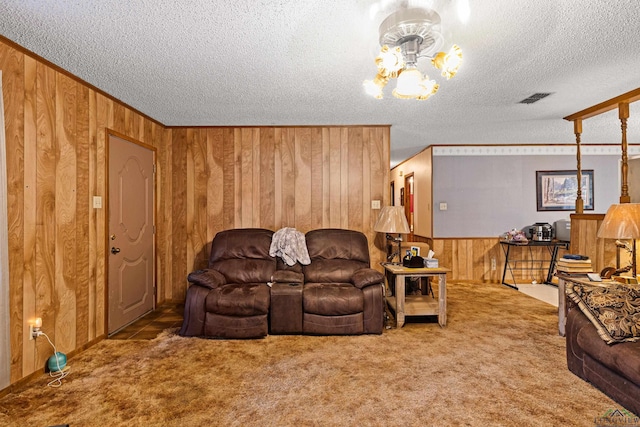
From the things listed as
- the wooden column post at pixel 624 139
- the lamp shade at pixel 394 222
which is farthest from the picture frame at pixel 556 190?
the lamp shade at pixel 394 222

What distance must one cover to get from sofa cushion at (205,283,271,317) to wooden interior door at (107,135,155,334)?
1.05 m

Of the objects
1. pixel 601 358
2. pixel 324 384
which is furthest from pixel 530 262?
pixel 324 384

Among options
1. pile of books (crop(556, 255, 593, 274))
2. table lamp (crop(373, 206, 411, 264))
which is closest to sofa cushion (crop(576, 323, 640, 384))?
pile of books (crop(556, 255, 593, 274))

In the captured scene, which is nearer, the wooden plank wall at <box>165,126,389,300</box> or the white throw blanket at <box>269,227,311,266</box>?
the white throw blanket at <box>269,227,311,266</box>

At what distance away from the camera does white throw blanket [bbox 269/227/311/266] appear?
399cm

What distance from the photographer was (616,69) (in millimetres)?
2840

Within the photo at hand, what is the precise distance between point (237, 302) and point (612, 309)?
9.50ft

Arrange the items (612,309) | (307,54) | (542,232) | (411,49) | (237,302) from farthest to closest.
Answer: (542,232) → (237,302) → (307,54) → (612,309) → (411,49)

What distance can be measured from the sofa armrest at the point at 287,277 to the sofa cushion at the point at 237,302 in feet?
0.91

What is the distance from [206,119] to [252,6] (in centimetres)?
259

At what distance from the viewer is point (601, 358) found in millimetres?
2205

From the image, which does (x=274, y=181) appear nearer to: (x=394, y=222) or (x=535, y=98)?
(x=394, y=222)

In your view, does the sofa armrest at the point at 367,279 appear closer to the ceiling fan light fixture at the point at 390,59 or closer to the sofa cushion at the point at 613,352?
the sofa cushion at the point at 613,352

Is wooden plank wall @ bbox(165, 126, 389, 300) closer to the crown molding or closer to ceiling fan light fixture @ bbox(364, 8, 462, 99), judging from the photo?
the crown molding
